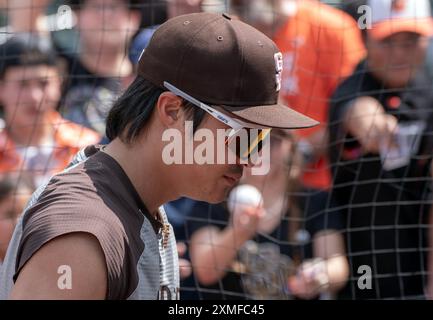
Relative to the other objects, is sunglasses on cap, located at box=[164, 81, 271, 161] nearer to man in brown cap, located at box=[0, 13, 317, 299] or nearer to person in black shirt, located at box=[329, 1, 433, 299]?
man in brown cap, located at box=[0, 13, 317, 299]

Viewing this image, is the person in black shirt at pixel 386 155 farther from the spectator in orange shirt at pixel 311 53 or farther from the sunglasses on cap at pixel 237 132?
the sunglasses on cap at pixel 237 132

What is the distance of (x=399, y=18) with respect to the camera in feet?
12.5

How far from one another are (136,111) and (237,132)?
20 cm

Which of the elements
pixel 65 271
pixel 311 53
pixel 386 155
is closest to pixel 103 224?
pixel 65 271

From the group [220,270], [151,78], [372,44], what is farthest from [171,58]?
[372,44]

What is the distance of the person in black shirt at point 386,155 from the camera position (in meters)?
3.60

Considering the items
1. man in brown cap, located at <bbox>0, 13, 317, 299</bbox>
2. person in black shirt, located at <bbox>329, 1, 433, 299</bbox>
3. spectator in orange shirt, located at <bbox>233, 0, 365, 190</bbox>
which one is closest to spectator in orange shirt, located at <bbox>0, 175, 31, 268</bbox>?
spectator in orange shirt, located at <bbox>233, 0, 365, 190</bbox>

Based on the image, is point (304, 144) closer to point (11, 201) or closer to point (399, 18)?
point (399, 18)

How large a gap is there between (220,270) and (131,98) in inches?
73.1

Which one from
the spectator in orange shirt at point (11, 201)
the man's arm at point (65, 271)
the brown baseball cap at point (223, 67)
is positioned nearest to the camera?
the man's arm at point (65, 271)

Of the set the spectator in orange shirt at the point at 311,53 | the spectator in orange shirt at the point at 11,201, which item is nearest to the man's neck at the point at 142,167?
the spectator in orange shirt at the point at 11,201

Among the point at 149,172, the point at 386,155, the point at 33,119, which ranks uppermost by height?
the point at 33,119

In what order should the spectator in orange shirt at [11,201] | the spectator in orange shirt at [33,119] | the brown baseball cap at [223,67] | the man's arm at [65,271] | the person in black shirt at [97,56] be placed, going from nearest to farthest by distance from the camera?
the man's arm at [65,271] → the brown baseball cap at [223,67] → the spectator in orange shirt at [11,201] → the spectator in orange shirt at [33,119] → the person in black shirt at [97,56]

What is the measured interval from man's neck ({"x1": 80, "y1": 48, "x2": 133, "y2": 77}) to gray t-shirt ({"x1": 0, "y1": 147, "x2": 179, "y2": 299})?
220cm
